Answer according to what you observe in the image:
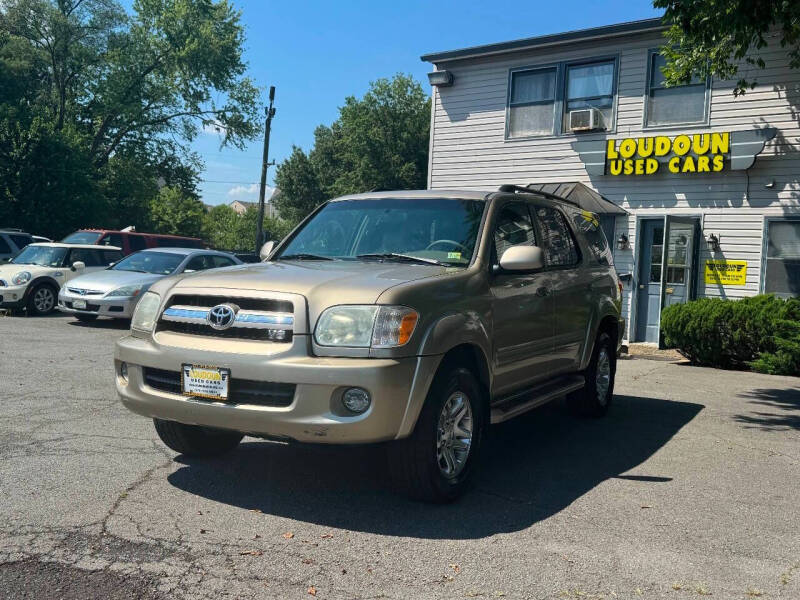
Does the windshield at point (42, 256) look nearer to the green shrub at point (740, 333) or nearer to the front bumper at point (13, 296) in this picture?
the front bumper at point (13, 296)

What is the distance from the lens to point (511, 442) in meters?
6.40

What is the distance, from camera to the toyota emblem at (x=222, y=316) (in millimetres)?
4422

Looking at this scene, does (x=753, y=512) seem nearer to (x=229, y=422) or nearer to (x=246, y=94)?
(x=229, y=422)

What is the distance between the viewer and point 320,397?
4133 millimetres

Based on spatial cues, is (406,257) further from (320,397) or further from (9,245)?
(9,245)

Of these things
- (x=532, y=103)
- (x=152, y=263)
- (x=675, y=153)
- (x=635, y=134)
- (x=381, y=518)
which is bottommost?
(x=381, y=518)

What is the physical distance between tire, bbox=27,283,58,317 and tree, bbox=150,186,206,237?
3098 centimetres

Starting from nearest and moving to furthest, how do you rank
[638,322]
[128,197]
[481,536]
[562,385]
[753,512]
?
[481,536], [753,512], [562,385], [638,322], [128,197]

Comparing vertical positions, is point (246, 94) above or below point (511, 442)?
above

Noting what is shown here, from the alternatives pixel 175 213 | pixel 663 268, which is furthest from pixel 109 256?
pixel 175 213

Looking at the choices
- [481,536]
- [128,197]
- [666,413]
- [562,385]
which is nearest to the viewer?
[481,536]

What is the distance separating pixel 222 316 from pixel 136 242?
1621 cm

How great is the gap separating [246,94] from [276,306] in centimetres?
3983

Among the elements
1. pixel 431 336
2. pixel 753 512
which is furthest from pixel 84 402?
pixel 753 512
